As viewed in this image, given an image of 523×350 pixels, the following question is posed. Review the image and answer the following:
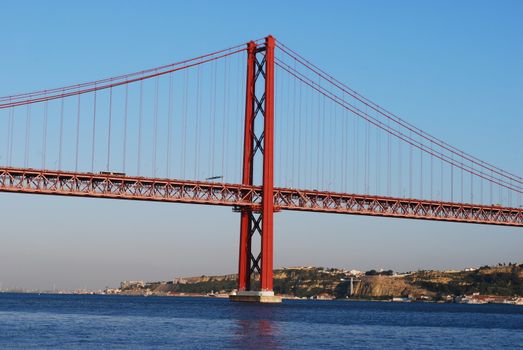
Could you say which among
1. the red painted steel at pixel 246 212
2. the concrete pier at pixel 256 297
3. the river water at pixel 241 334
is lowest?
the river water at pixel 241 334

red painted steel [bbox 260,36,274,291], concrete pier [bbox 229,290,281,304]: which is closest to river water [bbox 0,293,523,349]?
red painted steel [bbox 260,36,274,291]

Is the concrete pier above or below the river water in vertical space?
above

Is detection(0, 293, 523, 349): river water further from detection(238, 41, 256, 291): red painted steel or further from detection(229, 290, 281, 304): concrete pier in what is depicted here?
detection(238, 41, 256, 291): red painted steel

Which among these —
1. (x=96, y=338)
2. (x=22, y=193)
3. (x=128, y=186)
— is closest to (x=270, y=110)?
(x=128, y=186)

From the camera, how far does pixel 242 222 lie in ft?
280

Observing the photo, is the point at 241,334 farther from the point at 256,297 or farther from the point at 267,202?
the point at 256,297

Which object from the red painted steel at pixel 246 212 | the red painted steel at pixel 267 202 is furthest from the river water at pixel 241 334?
the red painted steel at pixel 246 212

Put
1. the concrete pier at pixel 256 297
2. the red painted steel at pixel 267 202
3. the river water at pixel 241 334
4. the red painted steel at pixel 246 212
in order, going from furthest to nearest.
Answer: the red painted steel at pixel 246 212, the concrete pier at pixel 256 297, the red painted steel at pixel 267 202, the river water at pixel 241 334

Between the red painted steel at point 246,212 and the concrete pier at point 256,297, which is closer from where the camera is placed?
the concrete pier at point 256,297

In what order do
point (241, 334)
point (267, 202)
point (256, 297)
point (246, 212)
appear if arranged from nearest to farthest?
point (241, 334), point (267, 202), point (256, 297), point (246, 212)

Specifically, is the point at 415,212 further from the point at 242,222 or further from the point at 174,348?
the point at 174,348

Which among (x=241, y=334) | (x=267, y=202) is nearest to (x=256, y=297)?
(x=267, y=202)

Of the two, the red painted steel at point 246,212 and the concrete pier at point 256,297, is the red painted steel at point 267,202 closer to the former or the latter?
the concrete pier at point 256,297

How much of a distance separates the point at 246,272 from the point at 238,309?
24.1ft
